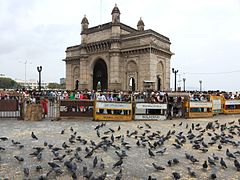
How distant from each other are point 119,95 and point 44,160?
11993 millimetres

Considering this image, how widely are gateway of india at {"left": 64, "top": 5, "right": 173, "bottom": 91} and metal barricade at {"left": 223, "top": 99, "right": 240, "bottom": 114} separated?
14.1 meters

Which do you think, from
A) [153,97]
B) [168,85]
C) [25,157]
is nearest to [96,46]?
[168,85]

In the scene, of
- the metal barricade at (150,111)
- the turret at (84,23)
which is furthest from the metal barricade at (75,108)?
the turret at (84,23)

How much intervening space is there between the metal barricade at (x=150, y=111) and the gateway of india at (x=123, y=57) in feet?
57.3

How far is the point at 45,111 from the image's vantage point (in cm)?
1379

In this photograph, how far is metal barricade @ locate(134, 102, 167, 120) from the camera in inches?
530

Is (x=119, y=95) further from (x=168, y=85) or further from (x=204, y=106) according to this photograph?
(x=168, y=85)

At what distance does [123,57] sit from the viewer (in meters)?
37.2

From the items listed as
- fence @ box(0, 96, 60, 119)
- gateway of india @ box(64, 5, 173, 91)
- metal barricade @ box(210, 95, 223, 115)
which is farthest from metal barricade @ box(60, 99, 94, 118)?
gateway of india @ box(64, 5, 173, 91)

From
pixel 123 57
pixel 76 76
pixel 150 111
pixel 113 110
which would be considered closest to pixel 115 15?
pixel 123 57

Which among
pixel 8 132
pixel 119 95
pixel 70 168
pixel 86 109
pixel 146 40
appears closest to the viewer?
pixel 70 168

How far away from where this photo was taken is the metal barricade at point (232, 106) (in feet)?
59.0

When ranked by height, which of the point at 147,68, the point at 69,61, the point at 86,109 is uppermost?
the point at 69,61

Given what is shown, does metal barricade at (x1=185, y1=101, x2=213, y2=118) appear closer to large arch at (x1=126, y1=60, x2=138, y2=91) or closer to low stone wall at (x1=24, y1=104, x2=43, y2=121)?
low stone wall at (x1=24, y1=104, x2=43, y2=121)
